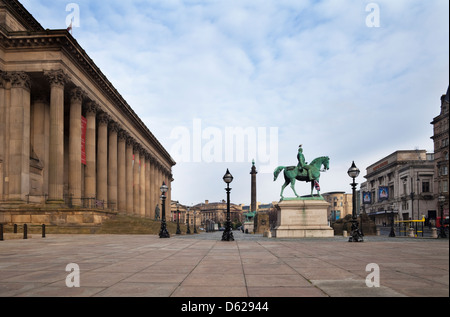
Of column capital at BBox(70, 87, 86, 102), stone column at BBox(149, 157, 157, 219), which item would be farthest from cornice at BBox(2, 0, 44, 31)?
stone column at BBox(149, 157, 157, 219)

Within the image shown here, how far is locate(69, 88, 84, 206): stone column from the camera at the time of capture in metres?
41.5

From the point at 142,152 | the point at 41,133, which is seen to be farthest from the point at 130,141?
the point at 41,133

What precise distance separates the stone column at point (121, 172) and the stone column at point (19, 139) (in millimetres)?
21095

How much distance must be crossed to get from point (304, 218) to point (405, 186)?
93.7m

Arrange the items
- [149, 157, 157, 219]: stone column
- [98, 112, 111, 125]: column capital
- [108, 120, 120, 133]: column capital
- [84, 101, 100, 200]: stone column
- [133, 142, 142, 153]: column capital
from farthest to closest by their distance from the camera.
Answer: [149, 157, 157, 219]: stone column, [133, 142, 142, 153]: column capital, [108, 120, 120, 133]: column capital, [98, 112, 111, 125]: column capital, [84, 101, 100, 200]: stone column

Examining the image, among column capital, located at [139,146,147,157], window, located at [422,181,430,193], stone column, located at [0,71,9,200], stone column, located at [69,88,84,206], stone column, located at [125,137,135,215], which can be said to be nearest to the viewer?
stone column, located at [0,71,9,200]

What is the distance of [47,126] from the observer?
43.8 meters

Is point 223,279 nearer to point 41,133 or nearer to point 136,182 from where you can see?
point 41,133

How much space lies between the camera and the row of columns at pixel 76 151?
124 ft

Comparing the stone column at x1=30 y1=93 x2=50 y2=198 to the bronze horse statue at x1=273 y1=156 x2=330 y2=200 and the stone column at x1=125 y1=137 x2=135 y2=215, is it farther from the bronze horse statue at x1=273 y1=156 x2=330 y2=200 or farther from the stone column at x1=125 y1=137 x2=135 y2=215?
the bronze horse statue at x1=273 y1=156 x2=330 y2=200

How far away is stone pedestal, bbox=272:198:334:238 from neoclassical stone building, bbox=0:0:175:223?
18.8m

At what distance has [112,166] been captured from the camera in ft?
180
